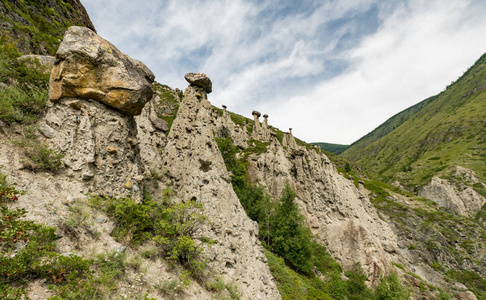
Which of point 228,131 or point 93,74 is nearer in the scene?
point 93,74

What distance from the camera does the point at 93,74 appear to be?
935 centimetres

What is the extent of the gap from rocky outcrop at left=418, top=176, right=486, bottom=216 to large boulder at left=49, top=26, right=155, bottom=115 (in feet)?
371

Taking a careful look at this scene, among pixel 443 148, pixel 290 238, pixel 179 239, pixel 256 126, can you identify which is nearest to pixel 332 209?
pixel 290 238

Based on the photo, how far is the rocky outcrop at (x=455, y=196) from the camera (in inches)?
3105

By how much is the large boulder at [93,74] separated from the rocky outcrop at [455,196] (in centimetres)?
11309

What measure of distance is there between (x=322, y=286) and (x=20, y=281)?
2890 cm

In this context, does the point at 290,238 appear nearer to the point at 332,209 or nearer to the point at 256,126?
the point at 332,209

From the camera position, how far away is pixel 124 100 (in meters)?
9.91

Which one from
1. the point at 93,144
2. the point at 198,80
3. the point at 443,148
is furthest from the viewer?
the point at 443,148

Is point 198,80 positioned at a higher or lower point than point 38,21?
lower

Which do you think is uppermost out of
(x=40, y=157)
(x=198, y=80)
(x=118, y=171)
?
(x=198, y=80)

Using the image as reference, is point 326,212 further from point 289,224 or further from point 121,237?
point 121,237

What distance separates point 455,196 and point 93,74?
397 feet

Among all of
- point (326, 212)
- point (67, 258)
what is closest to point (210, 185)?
→ point (67, 258)
